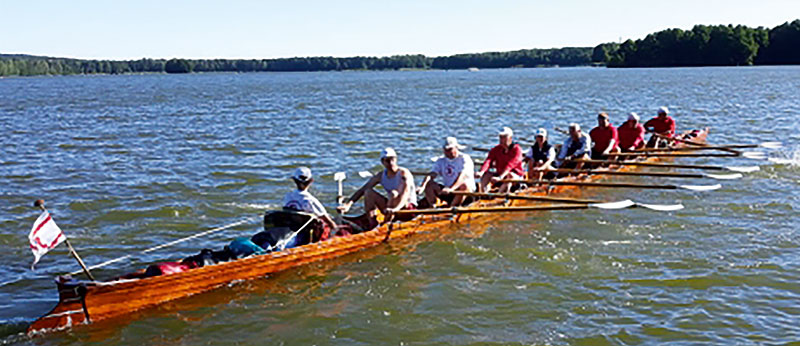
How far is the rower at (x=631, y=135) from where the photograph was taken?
20.8 metres

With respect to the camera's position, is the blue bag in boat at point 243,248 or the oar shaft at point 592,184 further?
the oar shaft at point 592,184

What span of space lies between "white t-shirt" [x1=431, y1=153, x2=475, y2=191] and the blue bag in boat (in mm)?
4555

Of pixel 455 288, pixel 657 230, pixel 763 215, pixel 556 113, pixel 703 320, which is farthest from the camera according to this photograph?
pixel 556 113

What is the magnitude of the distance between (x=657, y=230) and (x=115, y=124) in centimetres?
2936

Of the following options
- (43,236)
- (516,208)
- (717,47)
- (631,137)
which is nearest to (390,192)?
(516,208)

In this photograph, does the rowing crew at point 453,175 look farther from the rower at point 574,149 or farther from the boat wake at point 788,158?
the boat wake at point 788,158

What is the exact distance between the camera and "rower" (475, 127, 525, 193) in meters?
15.1

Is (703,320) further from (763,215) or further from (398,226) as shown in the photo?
(763,215)

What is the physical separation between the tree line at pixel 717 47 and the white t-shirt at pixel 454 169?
408 feet

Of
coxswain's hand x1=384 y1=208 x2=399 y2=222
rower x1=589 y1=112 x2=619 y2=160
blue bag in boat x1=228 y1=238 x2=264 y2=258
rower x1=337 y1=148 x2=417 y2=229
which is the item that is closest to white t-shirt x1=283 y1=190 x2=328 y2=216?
blue bag in boat x1=228 y1=238 x2=264 y2=258

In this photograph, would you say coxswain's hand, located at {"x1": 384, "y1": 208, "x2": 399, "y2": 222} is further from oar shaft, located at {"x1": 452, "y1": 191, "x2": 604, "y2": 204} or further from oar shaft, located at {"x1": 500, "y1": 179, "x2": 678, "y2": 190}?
oar shaft, located at {"x1": 500, "y1": 179, "x2": 678, "y2": 190}

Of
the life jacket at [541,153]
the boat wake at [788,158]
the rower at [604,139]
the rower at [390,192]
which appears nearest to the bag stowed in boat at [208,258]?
the rower at [390,192]

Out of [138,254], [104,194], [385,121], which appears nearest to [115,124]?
[385,121]

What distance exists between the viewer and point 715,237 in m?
13.1
